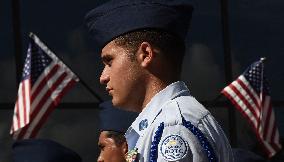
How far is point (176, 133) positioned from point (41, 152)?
3.25 m

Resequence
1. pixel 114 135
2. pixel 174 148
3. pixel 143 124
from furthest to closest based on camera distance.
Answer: pixel 114 135 → pixel 143 124 → pixel 174 148

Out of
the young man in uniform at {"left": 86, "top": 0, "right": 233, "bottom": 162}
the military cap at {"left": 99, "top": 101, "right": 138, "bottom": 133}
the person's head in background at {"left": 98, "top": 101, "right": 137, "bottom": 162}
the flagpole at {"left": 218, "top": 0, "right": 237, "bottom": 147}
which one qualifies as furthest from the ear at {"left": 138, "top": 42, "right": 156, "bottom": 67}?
the flagpole at {"left": 218, "top": 0, "right": 237, "bottom": 147}

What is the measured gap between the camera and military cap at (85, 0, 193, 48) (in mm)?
3162

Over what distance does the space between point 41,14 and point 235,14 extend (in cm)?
261

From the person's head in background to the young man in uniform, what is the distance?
199cm

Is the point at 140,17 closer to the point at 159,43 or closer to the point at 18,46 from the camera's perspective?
the point at 159,43

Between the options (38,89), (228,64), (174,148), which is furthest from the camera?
(228,64)

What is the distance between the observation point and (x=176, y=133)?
278 centimetres

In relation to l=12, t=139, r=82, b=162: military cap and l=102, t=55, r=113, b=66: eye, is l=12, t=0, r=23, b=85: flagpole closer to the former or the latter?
l=12, t=139, r=82, b=162: military cap

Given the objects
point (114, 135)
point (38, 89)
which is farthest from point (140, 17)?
point (38, 89)

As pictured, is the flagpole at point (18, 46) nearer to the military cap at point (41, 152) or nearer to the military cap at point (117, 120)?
the military cap at point (41, 152)

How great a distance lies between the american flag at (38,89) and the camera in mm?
9026

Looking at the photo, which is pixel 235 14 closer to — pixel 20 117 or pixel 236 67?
pixel 236 67

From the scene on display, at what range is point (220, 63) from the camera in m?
11.6
